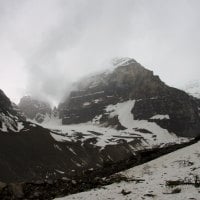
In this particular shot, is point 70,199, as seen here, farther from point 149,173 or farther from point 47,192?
point 149,173

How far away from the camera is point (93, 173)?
5016 centimetres

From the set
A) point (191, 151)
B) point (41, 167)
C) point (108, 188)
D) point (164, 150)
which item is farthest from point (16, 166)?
point (108, 188)

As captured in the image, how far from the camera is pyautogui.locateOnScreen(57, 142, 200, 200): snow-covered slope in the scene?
31242 mm

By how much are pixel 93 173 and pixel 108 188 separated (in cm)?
1418

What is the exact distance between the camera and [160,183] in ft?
119

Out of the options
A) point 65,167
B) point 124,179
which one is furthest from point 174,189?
point 65,167

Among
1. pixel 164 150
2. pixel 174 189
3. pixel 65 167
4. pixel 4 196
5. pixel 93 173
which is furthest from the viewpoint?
pixel 65 167

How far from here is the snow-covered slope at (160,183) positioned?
103 feet

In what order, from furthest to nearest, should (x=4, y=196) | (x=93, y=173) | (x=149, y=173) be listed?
(x=93, y=173) → (x=149, y=173) → (x=4, y=196)

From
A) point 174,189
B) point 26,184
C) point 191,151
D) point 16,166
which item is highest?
point 16,166

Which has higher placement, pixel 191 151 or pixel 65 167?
pixel 65 167

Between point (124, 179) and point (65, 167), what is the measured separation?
A: 159 m

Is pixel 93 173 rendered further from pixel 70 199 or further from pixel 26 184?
pixel 70 199

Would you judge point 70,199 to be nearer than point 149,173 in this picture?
Yes
